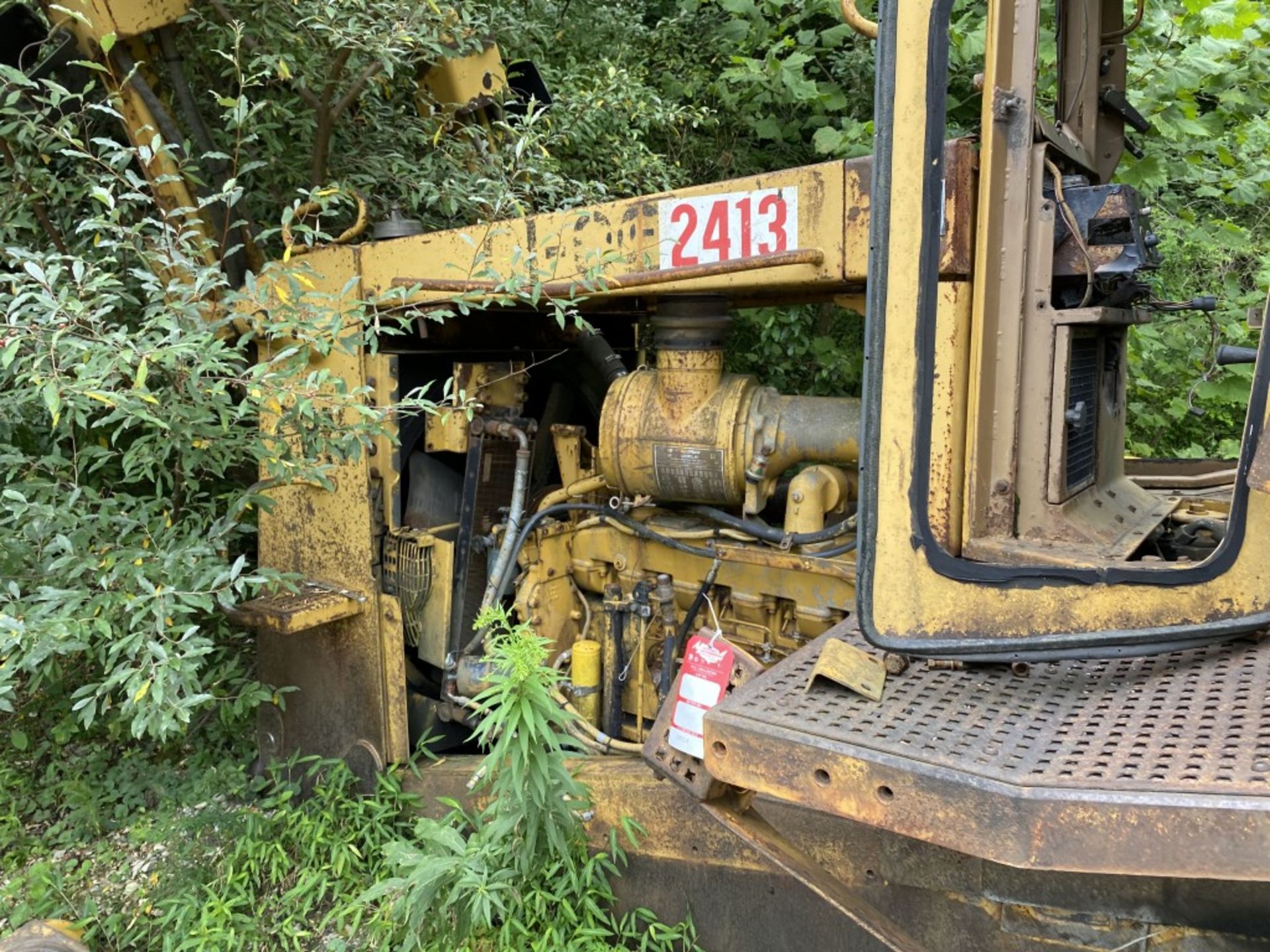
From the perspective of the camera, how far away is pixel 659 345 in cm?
253

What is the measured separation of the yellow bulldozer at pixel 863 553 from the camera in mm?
1409

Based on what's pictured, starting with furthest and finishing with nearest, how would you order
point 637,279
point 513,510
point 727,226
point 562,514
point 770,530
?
point 562,514 → point 513,510 → point 770,530 → point 637,279 → point 727,226

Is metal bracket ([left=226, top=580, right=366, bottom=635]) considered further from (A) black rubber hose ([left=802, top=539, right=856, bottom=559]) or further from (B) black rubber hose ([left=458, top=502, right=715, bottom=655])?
(A) black rubber hose ([left=802, top=539, right=856, bottom=559])

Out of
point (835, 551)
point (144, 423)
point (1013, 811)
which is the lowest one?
point (1013, 811)

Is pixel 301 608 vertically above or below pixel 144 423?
below

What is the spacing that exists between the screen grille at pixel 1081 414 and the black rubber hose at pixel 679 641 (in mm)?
997

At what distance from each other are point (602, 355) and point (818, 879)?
6.28ft

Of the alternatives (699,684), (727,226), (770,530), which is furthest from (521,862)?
(727,226)

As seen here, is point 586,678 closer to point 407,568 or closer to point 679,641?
point 679,641

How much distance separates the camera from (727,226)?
2.15 metres

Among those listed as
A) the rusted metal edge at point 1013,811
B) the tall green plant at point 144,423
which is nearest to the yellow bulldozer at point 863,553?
the rusted metal edge at point 1013,811

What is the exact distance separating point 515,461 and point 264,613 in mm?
926

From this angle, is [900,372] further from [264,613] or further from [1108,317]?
[264,613]

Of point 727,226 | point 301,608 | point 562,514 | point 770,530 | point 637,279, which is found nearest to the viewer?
point 727,226
